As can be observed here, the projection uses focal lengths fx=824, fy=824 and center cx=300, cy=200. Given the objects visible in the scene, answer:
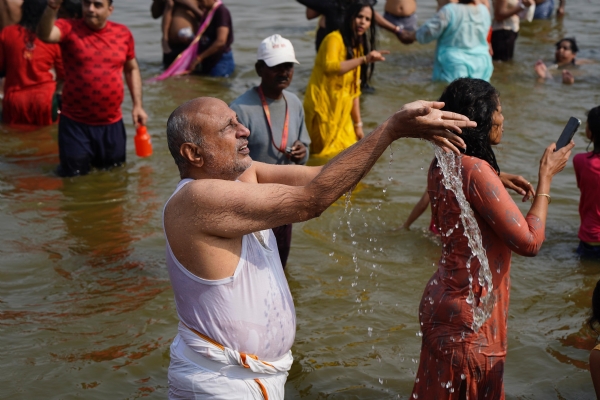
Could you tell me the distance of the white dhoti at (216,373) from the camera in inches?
116

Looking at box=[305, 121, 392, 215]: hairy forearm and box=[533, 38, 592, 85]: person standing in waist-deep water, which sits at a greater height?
box=[305, 121, 392, 215]: hairy forearm

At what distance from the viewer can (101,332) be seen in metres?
5.13

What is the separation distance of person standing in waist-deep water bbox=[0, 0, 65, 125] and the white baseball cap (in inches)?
148

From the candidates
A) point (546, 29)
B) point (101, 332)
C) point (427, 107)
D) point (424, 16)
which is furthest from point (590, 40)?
point (427, 107)

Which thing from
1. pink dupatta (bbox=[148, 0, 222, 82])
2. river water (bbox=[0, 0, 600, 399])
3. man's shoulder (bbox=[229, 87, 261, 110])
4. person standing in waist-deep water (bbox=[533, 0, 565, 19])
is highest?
man's shoulder (bbox=[229, 87, 261, 110])

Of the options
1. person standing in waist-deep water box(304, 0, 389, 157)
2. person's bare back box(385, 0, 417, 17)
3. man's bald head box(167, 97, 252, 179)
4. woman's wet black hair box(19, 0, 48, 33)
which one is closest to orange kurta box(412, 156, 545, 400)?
man's bald head box(167, 97, 252, 179)

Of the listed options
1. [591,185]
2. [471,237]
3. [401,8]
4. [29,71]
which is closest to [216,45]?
[401,8]

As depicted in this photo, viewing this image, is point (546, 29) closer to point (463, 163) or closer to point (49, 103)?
point (49, 103)

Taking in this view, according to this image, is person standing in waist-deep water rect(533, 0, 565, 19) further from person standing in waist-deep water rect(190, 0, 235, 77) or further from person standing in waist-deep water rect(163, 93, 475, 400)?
person standing in waist-deep water rect(163, 93, 475, 400)

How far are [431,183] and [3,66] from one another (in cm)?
673

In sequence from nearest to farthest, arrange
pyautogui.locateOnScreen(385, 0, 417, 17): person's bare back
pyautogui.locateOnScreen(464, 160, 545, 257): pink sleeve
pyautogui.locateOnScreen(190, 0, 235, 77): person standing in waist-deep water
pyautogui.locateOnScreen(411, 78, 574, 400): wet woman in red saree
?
1. pyautogui.locateOnScreen(464, 160, 545, 257): pink sleeve
2. pyautogui.locateOnScreen(411, 78, 574, 400): wet woman in red saree
3. pyautogui.locateOnScreen(190, 0, 235, 77): person standing in waist-deep water
4. pyautogui.locateOnScreen(385, 0, 417, 17): person's bare back

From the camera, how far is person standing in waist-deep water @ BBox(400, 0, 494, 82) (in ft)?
33.0

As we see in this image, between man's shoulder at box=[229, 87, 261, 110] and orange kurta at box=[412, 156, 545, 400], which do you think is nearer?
orange kurta at box=[412, 156, 545, 400]

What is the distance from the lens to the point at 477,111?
3375 millimetres
